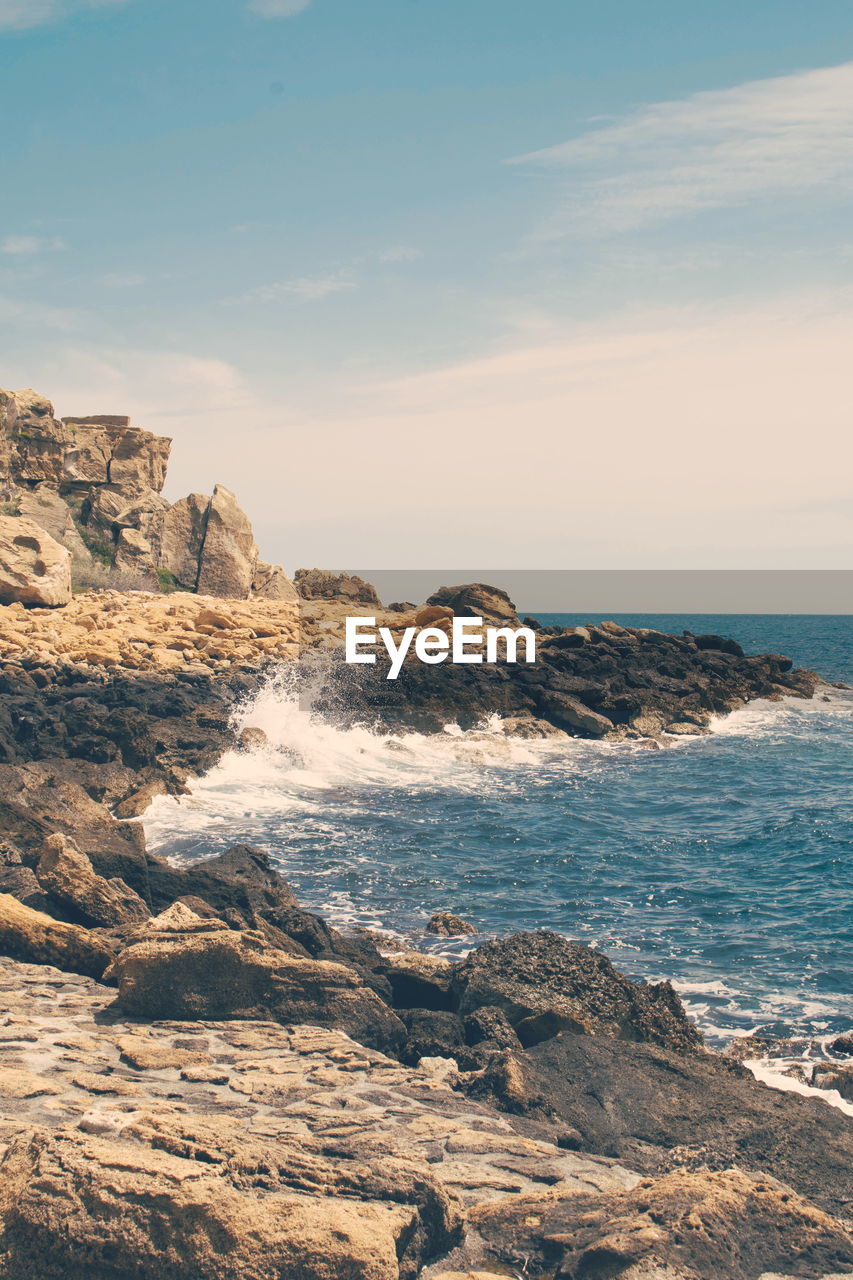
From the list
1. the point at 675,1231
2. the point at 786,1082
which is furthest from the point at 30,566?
the point at 675,1231

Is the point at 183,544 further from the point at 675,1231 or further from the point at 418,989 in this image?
the point at 675,1231

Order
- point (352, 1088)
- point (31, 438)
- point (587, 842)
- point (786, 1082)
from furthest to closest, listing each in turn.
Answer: point (31, 438) < point (587, 842) < point (786, 1082) < point (352, 1088)

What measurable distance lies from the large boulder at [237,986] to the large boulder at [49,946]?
0.63 m

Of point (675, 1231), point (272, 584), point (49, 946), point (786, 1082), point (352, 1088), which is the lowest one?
point (786, 1082)

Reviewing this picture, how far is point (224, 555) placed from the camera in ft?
159

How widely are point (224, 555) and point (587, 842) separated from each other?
31.4 m

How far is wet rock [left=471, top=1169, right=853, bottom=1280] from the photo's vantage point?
570 cm

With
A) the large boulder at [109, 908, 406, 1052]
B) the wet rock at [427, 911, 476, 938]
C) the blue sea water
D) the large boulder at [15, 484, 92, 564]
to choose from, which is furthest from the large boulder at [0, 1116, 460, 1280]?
the large boulder at [15, 484, 92, 564]

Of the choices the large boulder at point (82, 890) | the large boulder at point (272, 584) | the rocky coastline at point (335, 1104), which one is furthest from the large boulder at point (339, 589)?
the large boulder at point (82, 890)

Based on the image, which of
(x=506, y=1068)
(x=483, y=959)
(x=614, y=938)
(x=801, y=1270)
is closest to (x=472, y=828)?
(x=614, y=938)

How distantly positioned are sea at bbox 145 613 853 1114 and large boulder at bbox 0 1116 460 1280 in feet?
23.6

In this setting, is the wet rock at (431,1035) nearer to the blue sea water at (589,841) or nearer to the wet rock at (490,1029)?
the wet rock at (490,1029)

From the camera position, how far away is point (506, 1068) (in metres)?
8.94

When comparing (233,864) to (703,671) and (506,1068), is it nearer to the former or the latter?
(506,1068)
